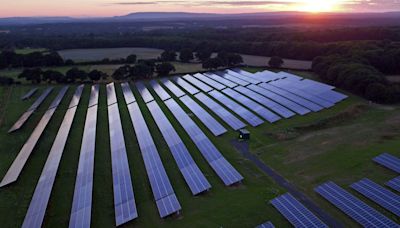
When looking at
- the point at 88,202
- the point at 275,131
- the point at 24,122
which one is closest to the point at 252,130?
the point at 275,131

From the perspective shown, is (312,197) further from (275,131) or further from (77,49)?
Result: (77,49)

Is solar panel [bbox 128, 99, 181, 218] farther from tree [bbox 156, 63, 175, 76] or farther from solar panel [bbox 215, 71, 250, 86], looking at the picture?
tree [bbox 156, 63, 175, 76]

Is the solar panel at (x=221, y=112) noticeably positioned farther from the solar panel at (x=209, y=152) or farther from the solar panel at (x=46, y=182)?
the solar panel at (x=46, y=182)

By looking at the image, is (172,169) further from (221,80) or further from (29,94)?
(29,94)

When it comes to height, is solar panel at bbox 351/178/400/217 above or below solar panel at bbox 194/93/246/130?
above

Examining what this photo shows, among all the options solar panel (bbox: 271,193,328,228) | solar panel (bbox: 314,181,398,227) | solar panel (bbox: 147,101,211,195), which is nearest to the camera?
solar panel (bbox: 314,181,398,227)

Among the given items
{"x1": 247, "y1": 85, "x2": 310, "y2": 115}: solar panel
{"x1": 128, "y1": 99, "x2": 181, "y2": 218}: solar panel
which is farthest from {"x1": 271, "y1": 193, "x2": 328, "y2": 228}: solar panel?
{"x1": 247, "y1": 85, "x2": 310, "y2": 115}: solar panel
